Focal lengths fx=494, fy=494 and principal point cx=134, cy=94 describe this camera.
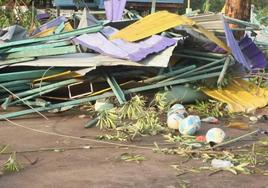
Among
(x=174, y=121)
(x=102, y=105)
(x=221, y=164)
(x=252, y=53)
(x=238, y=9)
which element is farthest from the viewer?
(x=238, y=9)

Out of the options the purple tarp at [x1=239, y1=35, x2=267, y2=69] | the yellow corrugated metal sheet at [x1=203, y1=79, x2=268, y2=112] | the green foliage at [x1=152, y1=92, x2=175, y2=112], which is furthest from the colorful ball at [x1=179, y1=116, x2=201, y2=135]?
the purple tarp at [x1=239, y1=35, x2=267, y2=69]

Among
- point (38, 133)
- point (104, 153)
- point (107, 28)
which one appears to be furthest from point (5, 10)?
point (104, 153)

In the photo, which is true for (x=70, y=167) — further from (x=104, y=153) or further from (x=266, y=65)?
(x=266, y=65)

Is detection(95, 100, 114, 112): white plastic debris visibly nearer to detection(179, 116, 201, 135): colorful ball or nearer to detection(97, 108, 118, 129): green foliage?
detection(97, 108, 118, 129): green foliage

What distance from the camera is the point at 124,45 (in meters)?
7.27

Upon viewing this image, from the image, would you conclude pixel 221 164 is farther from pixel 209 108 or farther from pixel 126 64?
pixel 209 108

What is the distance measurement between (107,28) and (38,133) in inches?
108

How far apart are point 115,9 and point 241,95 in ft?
9.59

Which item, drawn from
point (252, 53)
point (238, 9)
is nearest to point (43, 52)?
point (252, 53)

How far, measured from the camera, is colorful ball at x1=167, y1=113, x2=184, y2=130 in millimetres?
6023

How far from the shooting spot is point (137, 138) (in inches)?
220

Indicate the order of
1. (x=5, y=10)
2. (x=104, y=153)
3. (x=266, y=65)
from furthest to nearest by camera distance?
(x=5, y=10) → (x=266, y=65) → (x=104, y=153)

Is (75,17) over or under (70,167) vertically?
over

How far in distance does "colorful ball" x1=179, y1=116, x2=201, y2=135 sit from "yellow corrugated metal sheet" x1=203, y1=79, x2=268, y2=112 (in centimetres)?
182
